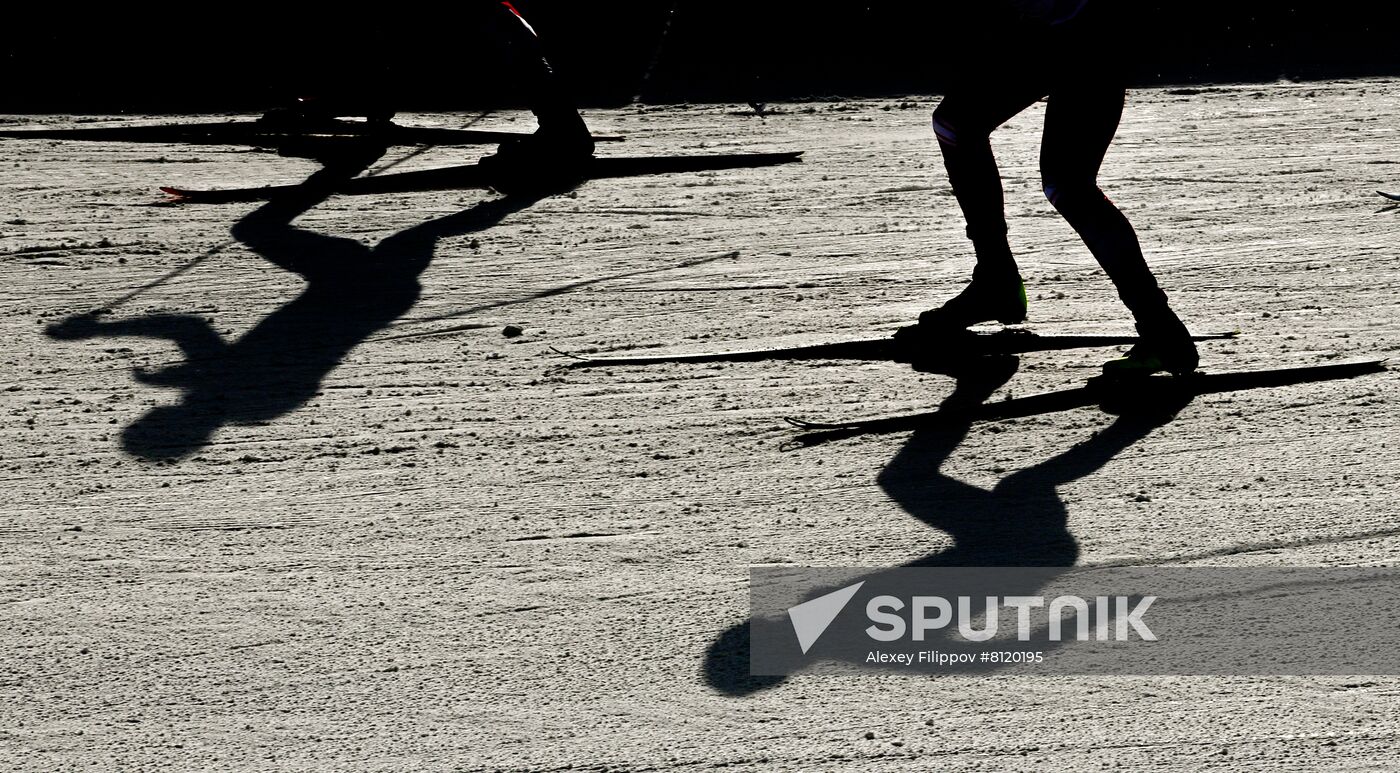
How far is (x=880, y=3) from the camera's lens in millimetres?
13648

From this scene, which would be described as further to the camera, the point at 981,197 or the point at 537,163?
the point at 537,163

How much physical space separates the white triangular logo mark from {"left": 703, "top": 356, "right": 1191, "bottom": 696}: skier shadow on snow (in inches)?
0.8

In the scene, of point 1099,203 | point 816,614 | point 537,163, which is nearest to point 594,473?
point 816,614

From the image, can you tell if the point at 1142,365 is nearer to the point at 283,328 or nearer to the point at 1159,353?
the point at 1159,353

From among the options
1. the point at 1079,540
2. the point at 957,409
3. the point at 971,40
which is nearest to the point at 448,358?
the point at 957,409

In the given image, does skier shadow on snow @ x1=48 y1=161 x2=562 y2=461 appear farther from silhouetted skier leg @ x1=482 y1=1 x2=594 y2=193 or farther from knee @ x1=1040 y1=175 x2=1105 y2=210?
knee @ x1=1040 y1=175 x2=1105 y2=210

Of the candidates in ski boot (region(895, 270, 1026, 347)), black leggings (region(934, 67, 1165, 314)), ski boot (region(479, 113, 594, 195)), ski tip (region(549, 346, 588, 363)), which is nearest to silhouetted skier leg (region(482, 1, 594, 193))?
ski boot (region(479, 113, 594, 195))

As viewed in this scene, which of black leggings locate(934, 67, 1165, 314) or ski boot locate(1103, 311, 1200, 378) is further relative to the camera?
ski boot locate(1103, 311, 1200, 378)

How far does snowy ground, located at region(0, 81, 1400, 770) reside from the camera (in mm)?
3230

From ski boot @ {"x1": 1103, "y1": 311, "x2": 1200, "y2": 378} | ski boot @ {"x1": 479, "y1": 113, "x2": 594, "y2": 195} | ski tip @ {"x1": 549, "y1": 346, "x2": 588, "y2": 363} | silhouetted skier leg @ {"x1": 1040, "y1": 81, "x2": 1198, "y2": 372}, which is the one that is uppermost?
silhouetted skier leg @ {"x1": 1040, "y1": 81, "x2": 1198, "y2": 372}

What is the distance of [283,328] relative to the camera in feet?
19.4

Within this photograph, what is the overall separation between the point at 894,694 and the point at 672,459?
1.49 meters

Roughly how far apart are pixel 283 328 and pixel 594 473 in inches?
77.1

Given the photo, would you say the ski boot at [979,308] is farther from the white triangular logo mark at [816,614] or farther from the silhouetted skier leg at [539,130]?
the silhouetted skier leg at [539,130]
